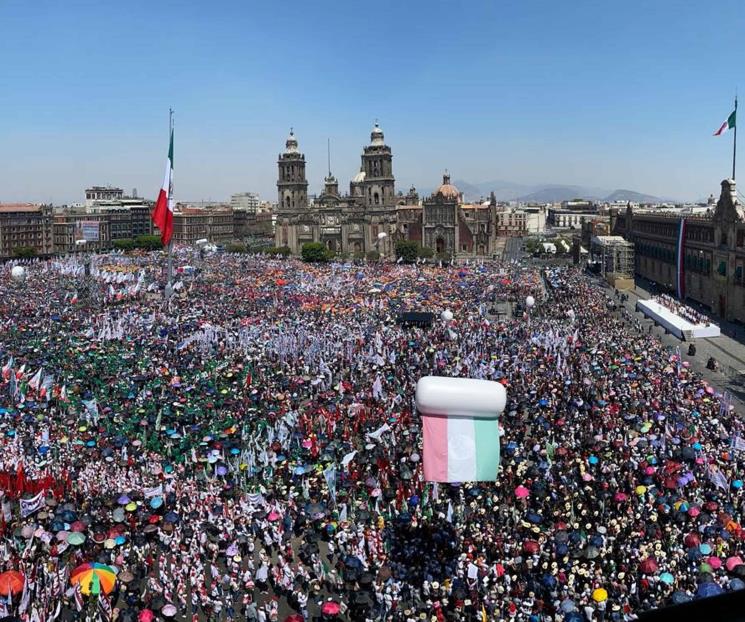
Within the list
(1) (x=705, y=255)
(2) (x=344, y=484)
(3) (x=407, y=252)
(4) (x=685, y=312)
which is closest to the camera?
(2) (x=344, y=484)

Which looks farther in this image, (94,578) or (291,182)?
(291,182)

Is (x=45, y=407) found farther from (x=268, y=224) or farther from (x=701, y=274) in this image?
(x=268, y=224)

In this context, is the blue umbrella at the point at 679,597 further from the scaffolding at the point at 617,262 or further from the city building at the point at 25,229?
the city building at the point at 25,229

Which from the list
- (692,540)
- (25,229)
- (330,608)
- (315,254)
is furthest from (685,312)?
(25,229)

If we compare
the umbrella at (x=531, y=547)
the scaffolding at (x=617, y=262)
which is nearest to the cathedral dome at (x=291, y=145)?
the scaffolding at (x=617, y=262)

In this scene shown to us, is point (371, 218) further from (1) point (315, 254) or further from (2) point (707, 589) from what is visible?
(2) point (707, 589)

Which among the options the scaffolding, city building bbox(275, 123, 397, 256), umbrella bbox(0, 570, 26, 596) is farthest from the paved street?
city building bbox(275, 123, 397, 256)
